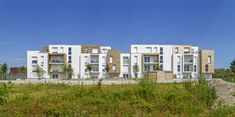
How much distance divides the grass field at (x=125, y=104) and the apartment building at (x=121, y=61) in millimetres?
67665

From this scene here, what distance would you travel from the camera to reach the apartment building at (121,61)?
84938 millimetres

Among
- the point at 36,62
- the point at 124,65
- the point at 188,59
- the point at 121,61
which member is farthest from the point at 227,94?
the point at 36,62

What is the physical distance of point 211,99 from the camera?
14.1 metres

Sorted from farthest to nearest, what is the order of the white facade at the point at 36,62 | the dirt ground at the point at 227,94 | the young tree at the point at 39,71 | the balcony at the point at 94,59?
1. the balcony at the point at 94,59
2. the white facade at the point at 36,62
3. the young tree at the point at 39,71
4. the dirt ground at the point at 227,94

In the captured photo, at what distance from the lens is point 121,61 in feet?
284

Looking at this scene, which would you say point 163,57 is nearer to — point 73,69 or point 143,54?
point 143,54

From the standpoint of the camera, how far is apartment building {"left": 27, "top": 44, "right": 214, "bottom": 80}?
3344 inches

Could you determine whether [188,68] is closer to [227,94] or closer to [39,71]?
[39,71]

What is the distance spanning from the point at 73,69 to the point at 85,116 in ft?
257

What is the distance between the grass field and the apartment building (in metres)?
67.7

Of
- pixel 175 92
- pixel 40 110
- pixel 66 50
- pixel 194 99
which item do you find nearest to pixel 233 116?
pixel 194 99

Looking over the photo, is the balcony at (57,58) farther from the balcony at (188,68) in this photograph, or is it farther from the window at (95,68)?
the balcony at (188,68)

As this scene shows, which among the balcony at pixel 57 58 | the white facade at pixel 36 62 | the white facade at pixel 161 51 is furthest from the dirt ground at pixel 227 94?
the white facade at pixel 36 62

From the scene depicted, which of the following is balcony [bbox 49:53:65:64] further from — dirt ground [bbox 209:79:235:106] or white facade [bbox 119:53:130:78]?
dirt ground [bbox 209:79:235:106]
